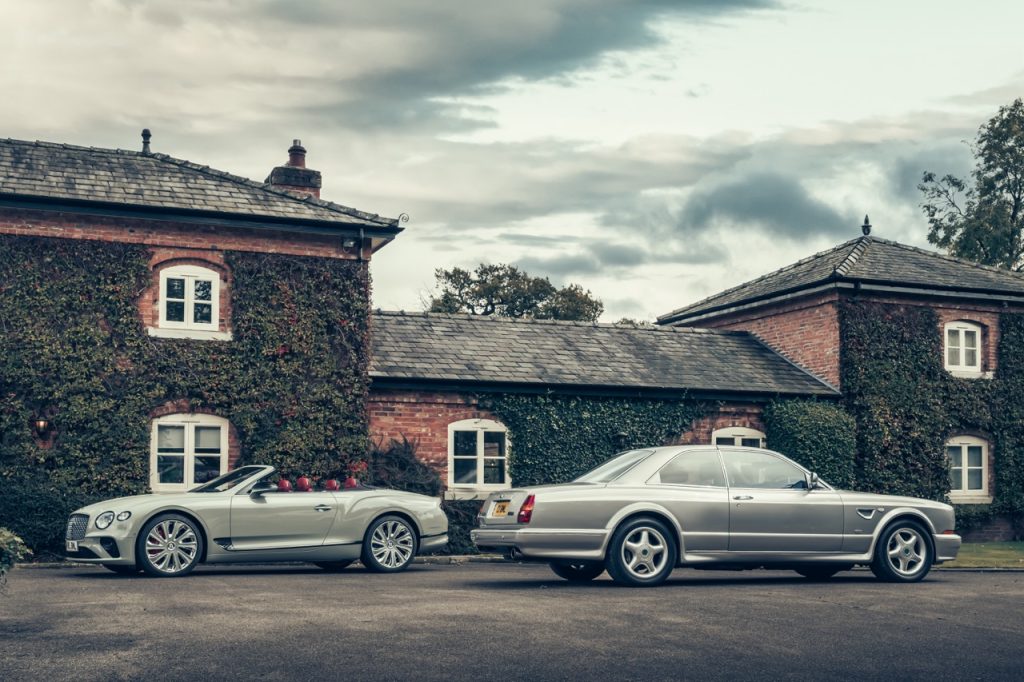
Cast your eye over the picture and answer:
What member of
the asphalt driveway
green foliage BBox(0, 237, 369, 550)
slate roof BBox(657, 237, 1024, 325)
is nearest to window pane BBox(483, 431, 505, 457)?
green foliage BBox(0, 237, 369, 550)

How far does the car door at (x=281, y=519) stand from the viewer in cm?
1459

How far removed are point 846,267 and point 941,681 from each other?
18.8 m

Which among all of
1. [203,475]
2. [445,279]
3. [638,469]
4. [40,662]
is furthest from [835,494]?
[445,279]

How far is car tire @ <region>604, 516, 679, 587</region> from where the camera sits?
1266 cm

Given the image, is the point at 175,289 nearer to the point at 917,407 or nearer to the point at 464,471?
the point at 464,471

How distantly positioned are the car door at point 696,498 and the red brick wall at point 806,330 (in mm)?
12015

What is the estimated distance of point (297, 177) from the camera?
24172 mm

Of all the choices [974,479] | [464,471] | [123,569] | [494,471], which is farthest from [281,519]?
[974,479]

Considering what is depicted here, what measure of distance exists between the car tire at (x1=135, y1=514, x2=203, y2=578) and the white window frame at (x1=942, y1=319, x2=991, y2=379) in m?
16.7

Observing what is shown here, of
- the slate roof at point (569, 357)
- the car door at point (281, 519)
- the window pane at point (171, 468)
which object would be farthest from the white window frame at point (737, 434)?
the car door at point (281, 519)

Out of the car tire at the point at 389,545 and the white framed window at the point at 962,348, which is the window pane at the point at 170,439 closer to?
the car tire at the point at 389,545

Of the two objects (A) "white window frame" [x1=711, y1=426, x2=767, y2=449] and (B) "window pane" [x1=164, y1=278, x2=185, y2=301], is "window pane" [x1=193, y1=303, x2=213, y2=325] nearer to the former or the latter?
(B) "window pane" [x1=164, y1=278, x2=185, y2=301]

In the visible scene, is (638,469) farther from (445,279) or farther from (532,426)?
(445,279)

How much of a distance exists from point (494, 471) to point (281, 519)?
7.39m
